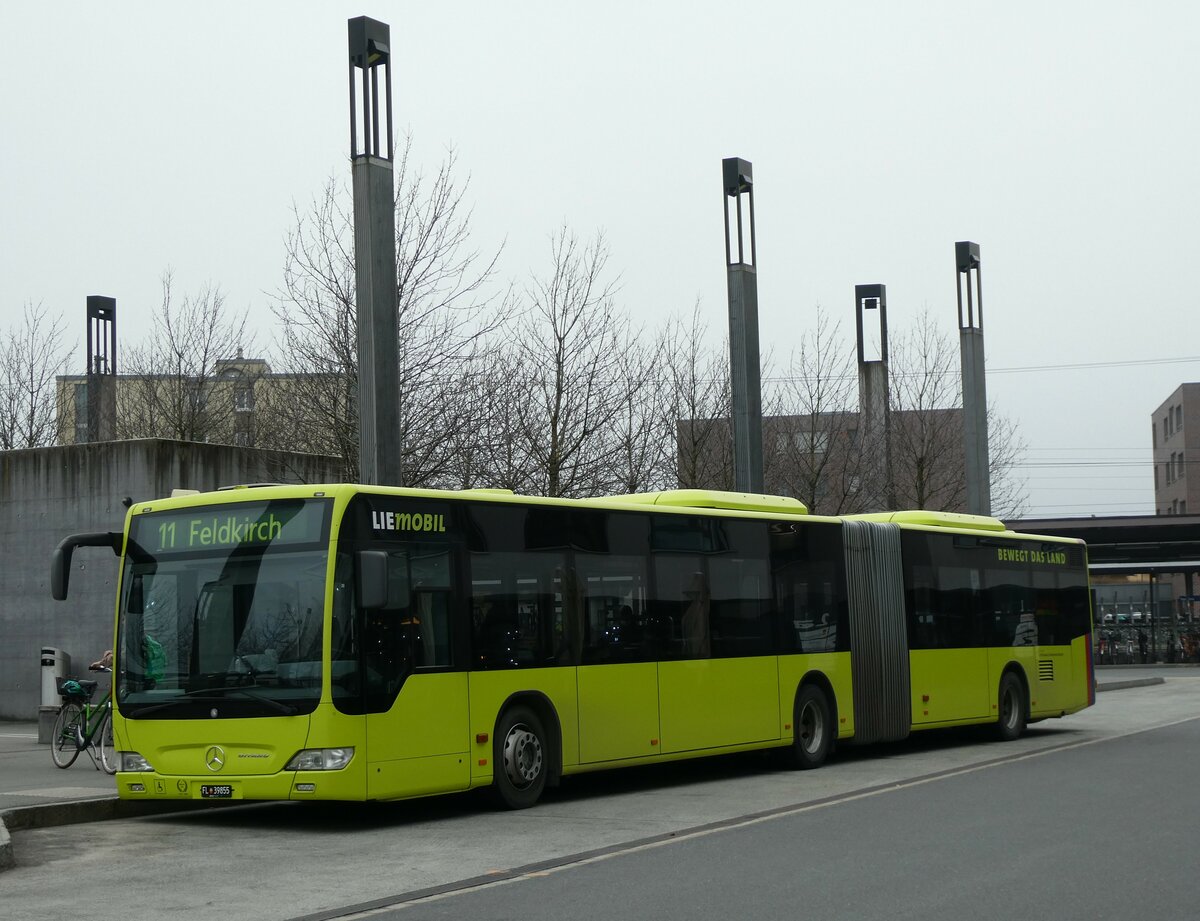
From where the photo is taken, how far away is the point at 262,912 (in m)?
8.61

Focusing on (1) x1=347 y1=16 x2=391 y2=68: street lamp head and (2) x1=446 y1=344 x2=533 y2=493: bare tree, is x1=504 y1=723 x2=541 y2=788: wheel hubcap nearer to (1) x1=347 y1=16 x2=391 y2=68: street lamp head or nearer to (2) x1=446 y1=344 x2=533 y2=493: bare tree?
(1) x1=347 y1=16 x2=391 y2=68: street lamp head

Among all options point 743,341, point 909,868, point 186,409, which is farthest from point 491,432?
point 909,868

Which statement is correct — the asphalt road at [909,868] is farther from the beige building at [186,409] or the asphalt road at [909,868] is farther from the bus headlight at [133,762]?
the beige building at [186,409]

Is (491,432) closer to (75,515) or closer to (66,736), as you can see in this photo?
(75,515)

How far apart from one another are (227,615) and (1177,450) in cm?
9079

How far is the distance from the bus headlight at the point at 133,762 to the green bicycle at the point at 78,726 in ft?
10.5

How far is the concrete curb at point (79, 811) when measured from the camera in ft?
39.9

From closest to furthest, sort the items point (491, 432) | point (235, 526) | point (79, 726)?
point (235, 526) → point (79, 726) → point (491, 432)

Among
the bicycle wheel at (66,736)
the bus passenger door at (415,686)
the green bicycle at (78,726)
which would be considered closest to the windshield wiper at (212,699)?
the bus passenger door at (415,686)

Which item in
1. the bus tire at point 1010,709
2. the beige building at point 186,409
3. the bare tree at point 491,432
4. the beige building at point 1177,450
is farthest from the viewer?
the beige building at point 1177,450

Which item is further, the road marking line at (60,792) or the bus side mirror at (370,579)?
the road marking line at (60,792)

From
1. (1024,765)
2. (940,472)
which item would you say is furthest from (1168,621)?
(1024,765)

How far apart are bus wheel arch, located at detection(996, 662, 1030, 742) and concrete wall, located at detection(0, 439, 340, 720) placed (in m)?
10.6

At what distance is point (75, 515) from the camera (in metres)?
23.6
